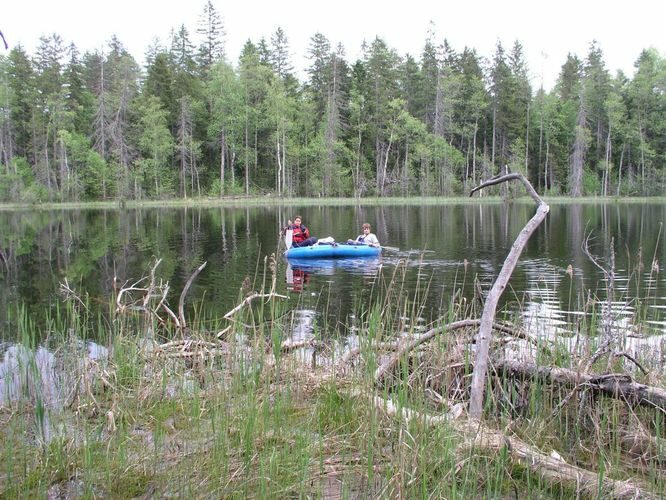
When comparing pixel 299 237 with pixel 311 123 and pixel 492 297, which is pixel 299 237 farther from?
pixel 311 123

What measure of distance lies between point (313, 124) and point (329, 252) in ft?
154

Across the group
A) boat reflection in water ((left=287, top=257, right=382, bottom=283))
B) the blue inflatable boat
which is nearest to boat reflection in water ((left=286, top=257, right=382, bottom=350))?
boat reflection in water ((left=287, top=257, right=382, bottom=283))

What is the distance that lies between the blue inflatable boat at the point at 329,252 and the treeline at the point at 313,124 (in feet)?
128

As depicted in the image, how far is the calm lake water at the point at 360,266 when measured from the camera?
35.6 ft

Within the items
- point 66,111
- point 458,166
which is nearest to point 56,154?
point 66,111

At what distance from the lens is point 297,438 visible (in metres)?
3.60

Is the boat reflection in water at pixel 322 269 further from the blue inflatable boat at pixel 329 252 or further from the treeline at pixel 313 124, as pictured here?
the treeline at pixel 313 124

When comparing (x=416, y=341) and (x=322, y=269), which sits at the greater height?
(x=416, y=341)

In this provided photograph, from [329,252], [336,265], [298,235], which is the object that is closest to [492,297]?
[336,265]

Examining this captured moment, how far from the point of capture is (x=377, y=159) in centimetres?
6500

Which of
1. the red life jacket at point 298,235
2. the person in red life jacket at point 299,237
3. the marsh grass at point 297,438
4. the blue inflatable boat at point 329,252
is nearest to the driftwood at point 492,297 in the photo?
the marsh grass at point 297,438

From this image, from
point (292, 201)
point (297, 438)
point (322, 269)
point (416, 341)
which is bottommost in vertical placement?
point (322, 269)

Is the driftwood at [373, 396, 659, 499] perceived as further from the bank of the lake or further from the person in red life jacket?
the bank of the lake

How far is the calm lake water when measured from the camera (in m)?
10.9
